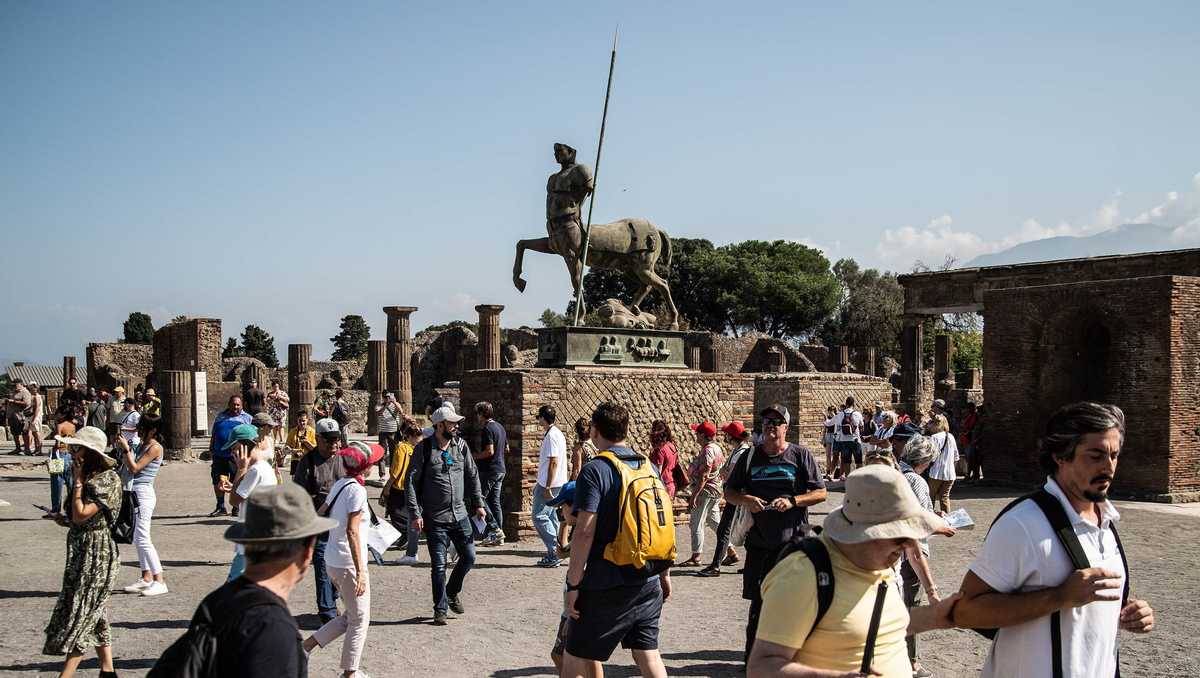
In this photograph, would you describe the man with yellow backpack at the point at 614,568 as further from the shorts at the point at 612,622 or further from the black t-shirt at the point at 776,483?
the black t-shirt at the point at 776,483

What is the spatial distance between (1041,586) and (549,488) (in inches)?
288

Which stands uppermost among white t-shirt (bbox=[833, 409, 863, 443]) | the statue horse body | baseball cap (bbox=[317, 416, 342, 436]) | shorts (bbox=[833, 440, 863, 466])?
the statue horse body

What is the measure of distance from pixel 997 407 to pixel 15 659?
1682cm

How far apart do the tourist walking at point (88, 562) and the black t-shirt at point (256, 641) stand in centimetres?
330

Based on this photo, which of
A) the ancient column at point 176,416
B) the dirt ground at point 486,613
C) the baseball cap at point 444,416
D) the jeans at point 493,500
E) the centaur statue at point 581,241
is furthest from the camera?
the ancient column at point 176,416

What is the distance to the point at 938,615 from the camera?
3.14m

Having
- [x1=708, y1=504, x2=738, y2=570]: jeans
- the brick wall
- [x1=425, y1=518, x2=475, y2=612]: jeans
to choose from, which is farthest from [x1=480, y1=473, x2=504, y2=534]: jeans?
the brick wall

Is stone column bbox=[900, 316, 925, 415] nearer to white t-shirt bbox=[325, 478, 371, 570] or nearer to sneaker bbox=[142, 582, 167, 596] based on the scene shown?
sneaker bbox=[142, 582, 167, 596]

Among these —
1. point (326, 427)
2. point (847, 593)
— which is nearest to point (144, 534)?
point (326, 427)

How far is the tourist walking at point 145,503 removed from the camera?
325 inches

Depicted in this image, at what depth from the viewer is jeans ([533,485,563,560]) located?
9.87 meters

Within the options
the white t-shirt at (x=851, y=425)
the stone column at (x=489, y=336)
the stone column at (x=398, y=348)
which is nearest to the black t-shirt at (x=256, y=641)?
the white t-shirt at (x=851, y=425)

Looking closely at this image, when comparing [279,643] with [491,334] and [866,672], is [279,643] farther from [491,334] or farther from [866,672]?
[491,334]

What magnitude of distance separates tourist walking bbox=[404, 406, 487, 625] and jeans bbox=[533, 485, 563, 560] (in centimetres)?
206
